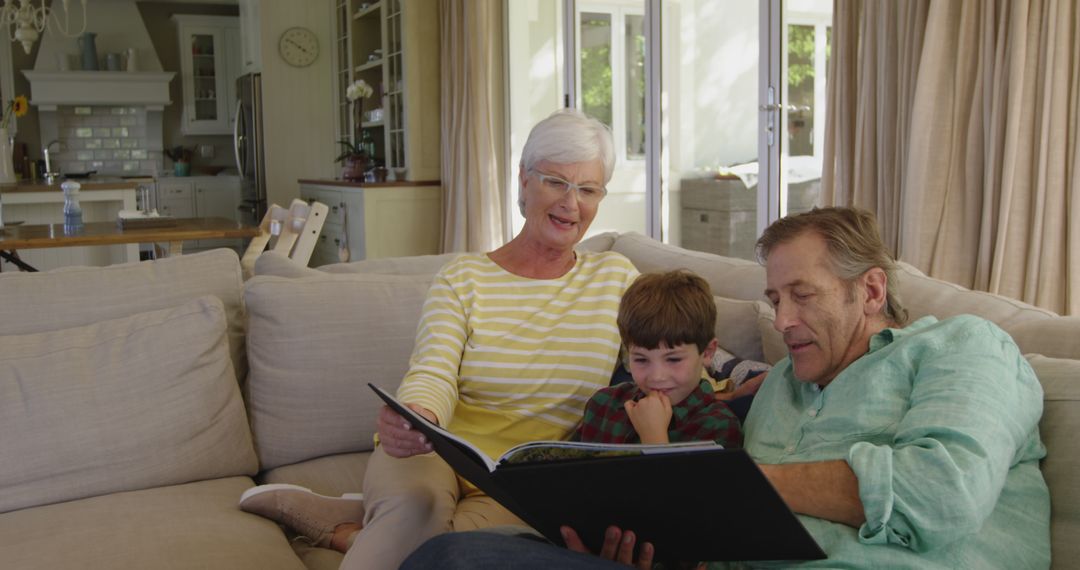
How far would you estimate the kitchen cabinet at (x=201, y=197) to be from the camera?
9039 mm

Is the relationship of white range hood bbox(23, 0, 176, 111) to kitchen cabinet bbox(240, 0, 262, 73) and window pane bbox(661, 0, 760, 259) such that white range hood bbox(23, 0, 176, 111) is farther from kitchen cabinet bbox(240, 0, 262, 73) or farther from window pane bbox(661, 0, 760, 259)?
Result: window pane bbox(661, 0, 760, 259)

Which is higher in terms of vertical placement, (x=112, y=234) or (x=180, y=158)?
(x=180, y=158)

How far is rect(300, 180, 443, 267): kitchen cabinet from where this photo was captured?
6414 millimetres

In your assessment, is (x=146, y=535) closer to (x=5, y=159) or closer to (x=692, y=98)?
(x=692, y=98)

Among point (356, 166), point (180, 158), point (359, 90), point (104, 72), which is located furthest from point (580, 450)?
point (180, 158)

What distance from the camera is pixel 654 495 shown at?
1.08 m

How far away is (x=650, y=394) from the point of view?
1.51 metres

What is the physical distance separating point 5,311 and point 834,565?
1.83 metres

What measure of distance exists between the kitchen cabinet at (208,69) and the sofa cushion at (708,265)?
782 centimetres

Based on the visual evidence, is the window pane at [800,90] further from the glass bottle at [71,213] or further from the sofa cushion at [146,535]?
the glass bottle at [71,213]

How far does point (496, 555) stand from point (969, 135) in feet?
6.77

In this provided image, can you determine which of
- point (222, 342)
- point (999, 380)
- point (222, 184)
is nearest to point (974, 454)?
point (999, 380)

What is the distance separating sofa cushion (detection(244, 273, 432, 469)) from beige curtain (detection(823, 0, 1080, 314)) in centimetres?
154

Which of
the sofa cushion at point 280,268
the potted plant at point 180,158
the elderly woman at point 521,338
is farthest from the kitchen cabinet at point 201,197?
the elderly woman at point 521,338
